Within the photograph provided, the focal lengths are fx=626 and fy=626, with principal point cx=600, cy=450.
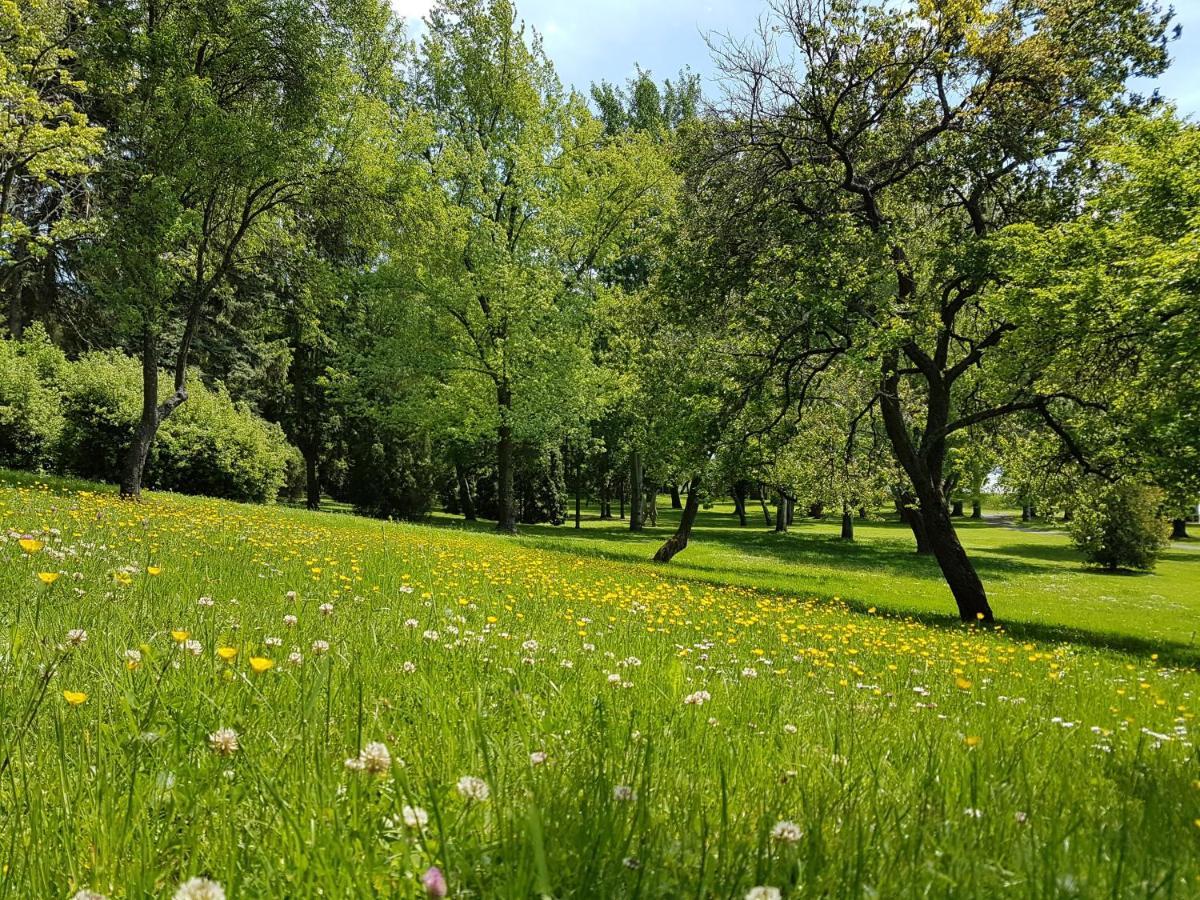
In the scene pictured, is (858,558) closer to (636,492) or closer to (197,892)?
(636,492)

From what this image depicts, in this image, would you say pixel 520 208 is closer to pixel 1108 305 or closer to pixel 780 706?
pixel 1108 305

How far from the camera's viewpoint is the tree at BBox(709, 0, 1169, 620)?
469 inches

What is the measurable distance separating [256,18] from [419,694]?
63.5 feet

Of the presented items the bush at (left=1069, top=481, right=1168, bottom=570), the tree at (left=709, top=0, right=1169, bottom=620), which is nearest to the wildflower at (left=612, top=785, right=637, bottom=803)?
the tree at (left=709, top=0, right=1169, bottom=620)

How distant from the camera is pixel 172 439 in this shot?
22.0 m

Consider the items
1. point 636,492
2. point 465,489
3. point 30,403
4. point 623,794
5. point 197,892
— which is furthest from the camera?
point 636,492

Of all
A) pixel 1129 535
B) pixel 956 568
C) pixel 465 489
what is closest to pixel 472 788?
pixel 956 568

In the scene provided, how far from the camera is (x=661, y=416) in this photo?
18.2 meters

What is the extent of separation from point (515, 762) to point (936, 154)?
1448cm

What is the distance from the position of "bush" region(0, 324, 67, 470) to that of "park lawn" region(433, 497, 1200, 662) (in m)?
15.2

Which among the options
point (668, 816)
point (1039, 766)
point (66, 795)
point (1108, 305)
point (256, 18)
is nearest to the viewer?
point (66, 795)

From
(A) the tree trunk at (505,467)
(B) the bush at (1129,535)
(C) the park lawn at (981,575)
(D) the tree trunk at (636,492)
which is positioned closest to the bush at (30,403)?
(A) the tree trunk at (505,467)

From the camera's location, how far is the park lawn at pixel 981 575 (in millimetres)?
15280

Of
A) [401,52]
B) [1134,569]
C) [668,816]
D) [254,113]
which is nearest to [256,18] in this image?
[254,113]
